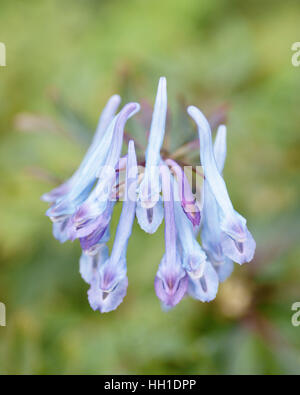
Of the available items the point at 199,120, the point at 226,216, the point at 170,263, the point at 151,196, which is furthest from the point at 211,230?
the point at 199,120

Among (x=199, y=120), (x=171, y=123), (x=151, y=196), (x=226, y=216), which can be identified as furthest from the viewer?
(x=171, y=123)

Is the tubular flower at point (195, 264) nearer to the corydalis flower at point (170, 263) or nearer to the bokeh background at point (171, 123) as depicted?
the corydalis flower at point (170, 263)

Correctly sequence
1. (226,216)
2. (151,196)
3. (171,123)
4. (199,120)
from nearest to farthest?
(151,196) → (226,216) → (199,120) → (171,123)

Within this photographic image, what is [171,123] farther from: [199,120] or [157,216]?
[157,216]

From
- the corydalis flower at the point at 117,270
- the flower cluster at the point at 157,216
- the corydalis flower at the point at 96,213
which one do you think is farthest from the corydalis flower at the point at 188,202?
the corydalis flower at the point at 96,213

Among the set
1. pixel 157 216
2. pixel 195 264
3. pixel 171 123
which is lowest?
pixel 195 264

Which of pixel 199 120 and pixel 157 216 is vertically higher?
pixel 199 120

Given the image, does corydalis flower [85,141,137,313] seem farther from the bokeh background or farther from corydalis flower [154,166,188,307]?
the bokeh background

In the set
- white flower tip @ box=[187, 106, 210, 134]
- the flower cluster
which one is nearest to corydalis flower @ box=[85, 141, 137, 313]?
the flower cluster
